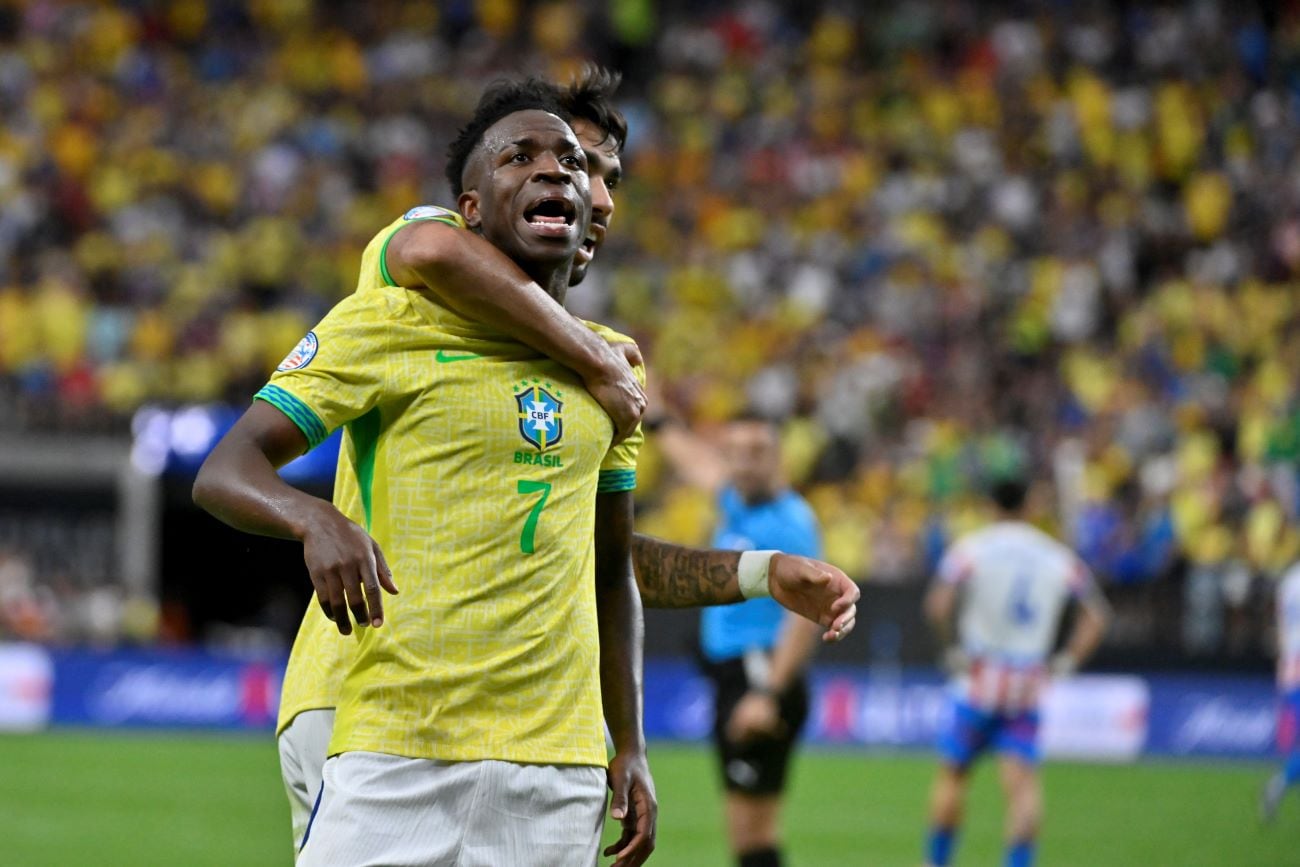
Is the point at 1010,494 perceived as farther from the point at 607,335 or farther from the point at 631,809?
the point at 631,809

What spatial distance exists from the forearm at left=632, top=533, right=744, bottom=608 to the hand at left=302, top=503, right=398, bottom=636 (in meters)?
1.09

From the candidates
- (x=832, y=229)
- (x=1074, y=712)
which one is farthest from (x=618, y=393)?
(x=832, y=229)

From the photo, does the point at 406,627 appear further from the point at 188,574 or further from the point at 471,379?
the point at 188,574

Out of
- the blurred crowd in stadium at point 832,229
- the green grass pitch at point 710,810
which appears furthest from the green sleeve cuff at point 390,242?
the blurred crowd in stadium at point 832,229

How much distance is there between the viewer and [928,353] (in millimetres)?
21203

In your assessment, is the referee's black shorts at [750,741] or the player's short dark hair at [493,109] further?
the referee's black shorts at [750,741]

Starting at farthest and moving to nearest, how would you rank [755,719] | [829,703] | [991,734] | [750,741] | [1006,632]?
[829,703] < [1006,632] < [991,734] < [750,741] < [755,719]

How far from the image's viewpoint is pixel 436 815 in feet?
11.6

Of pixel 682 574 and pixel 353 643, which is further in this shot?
pixel 682 574

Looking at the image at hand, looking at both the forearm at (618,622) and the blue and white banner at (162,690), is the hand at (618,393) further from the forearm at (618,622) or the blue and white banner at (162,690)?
the blue and white banner at (162,690)

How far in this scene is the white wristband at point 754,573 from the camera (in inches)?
164

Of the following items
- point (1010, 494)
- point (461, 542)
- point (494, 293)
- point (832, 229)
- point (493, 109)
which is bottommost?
point (461, 542)

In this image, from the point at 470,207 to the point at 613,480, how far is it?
0.62m

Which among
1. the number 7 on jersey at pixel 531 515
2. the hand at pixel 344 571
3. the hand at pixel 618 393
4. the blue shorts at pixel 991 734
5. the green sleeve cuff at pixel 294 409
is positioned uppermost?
the hand at pixel 618 393
